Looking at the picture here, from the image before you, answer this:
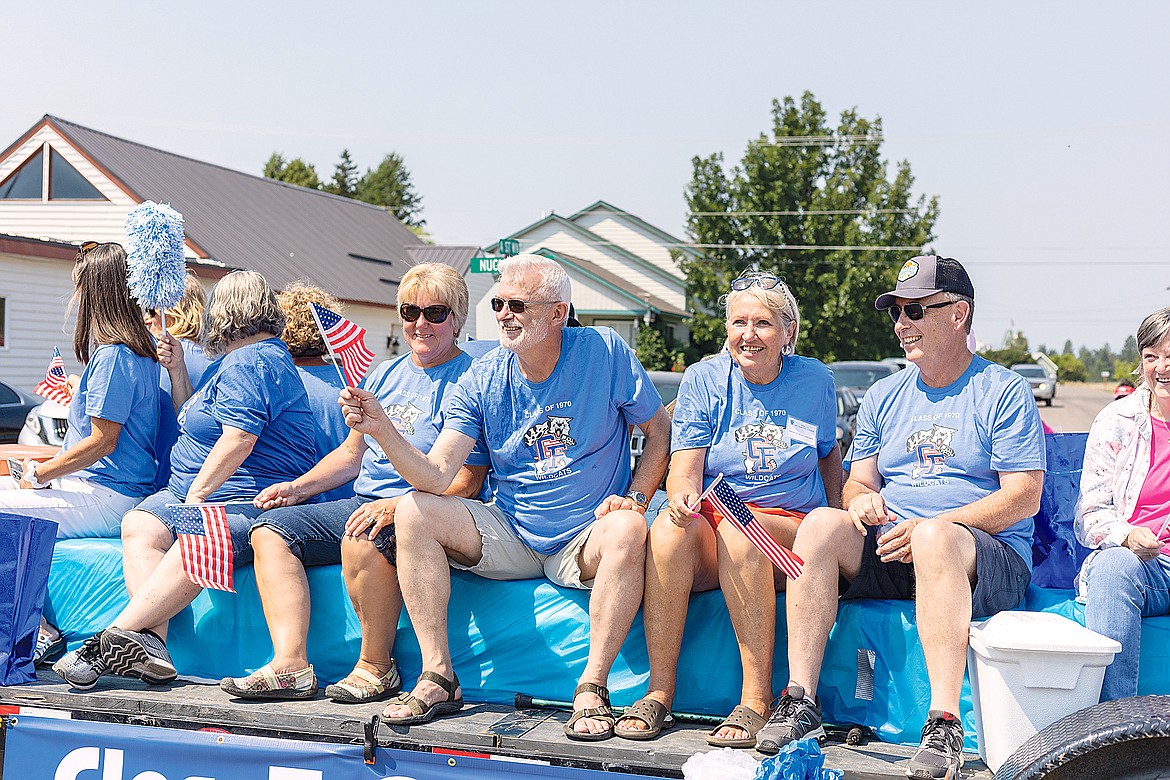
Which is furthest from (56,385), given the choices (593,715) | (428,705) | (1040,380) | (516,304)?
(1040,380)

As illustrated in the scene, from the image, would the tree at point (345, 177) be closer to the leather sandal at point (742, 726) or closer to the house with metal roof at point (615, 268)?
the house with metal roof at point (615, 268)

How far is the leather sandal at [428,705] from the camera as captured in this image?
3.24 metres

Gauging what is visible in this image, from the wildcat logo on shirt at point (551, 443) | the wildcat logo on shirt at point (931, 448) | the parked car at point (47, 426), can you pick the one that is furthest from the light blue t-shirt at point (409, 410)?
the parked car at point (47, 426)

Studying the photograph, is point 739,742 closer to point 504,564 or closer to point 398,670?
point 504,564

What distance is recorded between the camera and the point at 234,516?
13.0 ft

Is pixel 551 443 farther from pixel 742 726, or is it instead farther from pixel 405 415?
pixel 742 726

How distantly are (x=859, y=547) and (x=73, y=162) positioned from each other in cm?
2566

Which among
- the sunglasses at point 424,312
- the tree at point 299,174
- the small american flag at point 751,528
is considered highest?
the tree at point 299,174

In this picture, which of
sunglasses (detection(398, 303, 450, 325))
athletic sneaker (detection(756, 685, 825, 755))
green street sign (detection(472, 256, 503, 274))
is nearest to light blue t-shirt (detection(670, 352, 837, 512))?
athletic sneaker (detection(756, 685, 825, 755))

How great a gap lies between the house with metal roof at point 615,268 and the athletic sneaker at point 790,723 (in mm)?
26454

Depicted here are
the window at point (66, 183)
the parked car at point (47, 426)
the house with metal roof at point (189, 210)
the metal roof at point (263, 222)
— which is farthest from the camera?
the window at point (66, 183)

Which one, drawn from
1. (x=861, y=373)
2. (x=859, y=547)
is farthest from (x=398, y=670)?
(x=861, y=373)

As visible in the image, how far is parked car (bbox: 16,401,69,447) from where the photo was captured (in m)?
10.6

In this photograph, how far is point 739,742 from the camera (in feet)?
10.0
